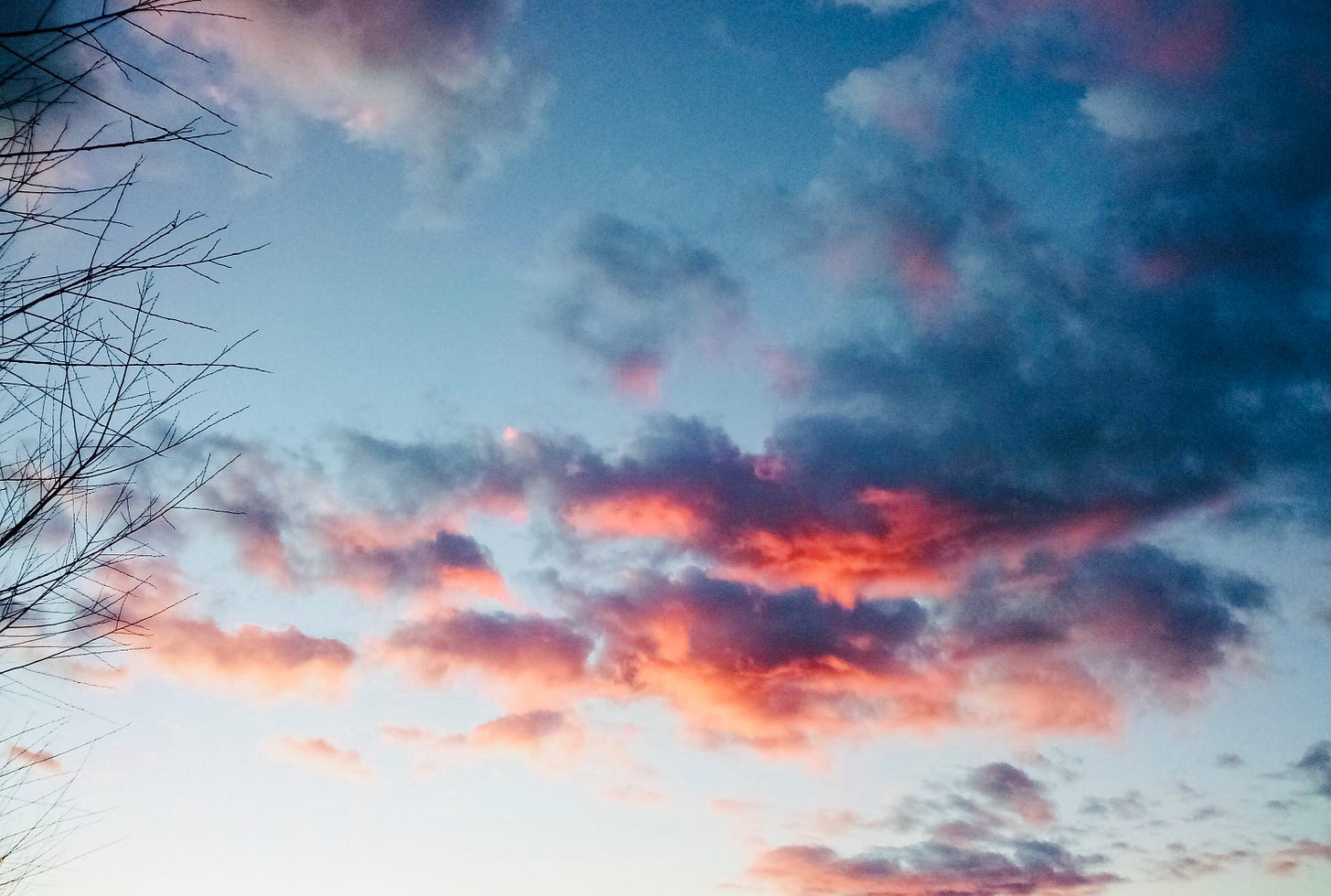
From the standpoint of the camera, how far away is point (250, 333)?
400 cm

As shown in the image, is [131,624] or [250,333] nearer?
[250,333]

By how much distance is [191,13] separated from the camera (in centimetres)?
326

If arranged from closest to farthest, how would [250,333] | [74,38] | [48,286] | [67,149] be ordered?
[74,38], [67,149], [48,286], [250,333]

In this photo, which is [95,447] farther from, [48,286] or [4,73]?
[4,73]

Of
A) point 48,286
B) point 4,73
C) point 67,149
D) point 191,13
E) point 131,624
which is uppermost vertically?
→ point 191,13

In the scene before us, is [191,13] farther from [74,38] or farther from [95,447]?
[95,447]

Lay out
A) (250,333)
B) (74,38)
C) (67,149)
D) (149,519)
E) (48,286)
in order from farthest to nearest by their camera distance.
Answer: (149,519) < (250,333) < (48,286) < (67,149) < (74,38)

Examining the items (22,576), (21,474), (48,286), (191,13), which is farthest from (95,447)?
(191,13)

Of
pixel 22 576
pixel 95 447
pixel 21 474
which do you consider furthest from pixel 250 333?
pixel 22 576

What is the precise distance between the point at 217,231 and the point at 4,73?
90 cm

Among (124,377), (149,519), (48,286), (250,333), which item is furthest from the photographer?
(149,519)

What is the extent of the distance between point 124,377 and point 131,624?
58.9 inches

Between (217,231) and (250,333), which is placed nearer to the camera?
(217,231)

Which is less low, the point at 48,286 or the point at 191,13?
the point at 191,13
